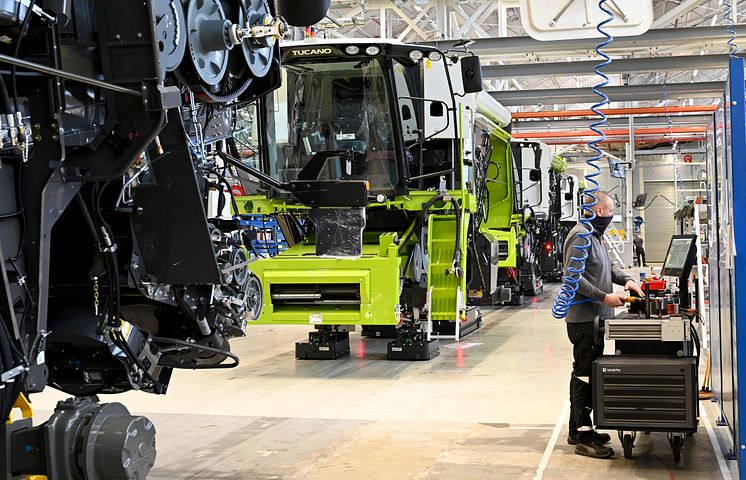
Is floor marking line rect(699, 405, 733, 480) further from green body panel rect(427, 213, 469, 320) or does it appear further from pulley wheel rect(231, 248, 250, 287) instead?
green body panel rect(427, 213, 469, 320)

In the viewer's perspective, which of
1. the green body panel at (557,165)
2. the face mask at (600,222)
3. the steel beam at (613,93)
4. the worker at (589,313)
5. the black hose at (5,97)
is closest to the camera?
the black hose at (5,97)

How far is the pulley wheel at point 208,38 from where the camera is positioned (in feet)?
12.7

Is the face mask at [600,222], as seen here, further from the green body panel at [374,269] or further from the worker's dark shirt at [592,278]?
the green body panel at [374,269]

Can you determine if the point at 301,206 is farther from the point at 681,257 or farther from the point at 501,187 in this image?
the point at 501,187

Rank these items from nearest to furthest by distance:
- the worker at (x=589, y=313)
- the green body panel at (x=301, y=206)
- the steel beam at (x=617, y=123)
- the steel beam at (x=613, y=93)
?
the worker at (x=589, y=313)
the green body panel at (x=301, y=206)
the steel beam at (x=613, y=93)
the steel beam at (x=617, y=123)

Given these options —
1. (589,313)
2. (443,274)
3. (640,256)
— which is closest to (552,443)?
(589,313)

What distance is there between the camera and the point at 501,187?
610 inches

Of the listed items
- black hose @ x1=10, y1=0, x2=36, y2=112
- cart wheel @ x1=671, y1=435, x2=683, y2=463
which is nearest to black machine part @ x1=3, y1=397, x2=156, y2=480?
black hose @ x1=10, y1=0, x2=36, y2=112

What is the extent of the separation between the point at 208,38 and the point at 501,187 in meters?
11.9

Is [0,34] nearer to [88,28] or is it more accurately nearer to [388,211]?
[88,28]

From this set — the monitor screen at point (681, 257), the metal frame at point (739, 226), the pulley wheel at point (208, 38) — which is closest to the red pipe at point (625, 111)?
the monitor screen at point (681, 257)

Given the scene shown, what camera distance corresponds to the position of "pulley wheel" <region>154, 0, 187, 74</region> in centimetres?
354

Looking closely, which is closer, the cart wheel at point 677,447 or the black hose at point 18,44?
the black hose at point 18,44

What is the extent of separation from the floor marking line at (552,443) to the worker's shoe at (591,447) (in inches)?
7.3
